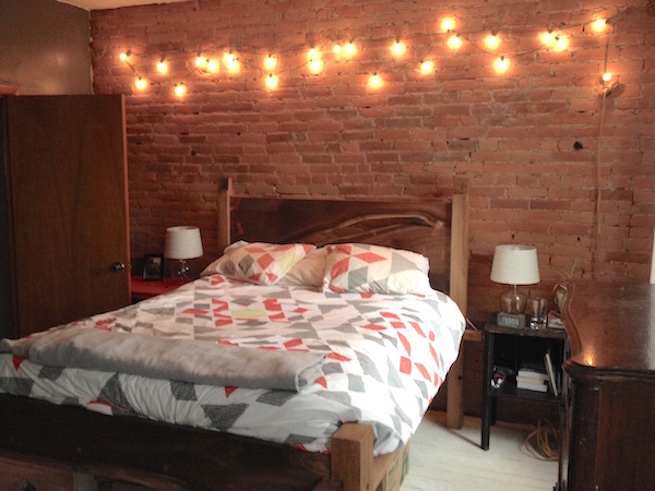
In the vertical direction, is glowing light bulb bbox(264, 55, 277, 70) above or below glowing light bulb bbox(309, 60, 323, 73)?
above

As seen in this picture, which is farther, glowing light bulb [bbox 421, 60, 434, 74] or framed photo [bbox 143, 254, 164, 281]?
framed photo [bbox 143, 254, 164, 281]

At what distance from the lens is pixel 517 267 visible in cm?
339

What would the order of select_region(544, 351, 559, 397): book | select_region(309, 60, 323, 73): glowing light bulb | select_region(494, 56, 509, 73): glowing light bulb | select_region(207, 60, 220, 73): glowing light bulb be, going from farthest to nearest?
select_region(207, 60, 220, 73): glowing light bulb < select_region(309, 60, 323, 73): glowing light bulb < select_region(494, 56, 509, 73): glowing light bulb < select_region(544, 351, 559, 397): book

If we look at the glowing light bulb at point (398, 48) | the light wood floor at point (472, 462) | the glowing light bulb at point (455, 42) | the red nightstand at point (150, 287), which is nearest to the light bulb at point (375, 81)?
the glowing light bulb at point (398, 48)

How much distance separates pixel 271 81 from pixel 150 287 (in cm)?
158

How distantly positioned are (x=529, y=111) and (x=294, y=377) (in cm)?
236

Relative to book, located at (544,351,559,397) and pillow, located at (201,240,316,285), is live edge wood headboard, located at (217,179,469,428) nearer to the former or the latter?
pillow, located at (201,240,316,285)

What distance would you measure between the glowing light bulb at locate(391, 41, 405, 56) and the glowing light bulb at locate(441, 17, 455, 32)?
260 millimetres

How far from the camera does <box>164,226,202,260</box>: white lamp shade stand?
4.21 metres

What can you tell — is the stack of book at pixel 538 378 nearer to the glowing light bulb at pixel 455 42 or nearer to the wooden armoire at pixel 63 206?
the glowing light bulb at pixel 455 42

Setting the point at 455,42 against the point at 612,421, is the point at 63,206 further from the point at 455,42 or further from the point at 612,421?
the point at 612,421

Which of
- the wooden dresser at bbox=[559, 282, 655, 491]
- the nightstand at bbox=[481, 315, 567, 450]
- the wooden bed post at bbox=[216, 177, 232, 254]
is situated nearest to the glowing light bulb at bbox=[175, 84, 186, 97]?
the wooden bed post at bbox=[216, 177, 232, 254]

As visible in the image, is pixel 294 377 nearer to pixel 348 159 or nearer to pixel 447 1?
pixel 348 159

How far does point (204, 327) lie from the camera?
283 centimetres
